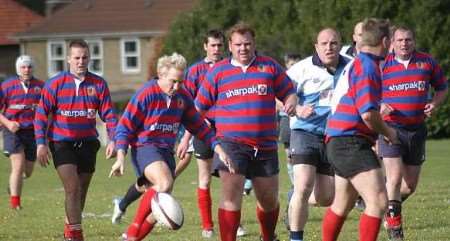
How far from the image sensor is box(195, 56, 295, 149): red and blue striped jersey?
9.67 m

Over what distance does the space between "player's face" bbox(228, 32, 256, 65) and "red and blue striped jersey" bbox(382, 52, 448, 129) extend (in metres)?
2.04

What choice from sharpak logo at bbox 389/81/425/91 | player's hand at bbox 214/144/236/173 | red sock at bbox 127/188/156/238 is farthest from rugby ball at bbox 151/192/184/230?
sharpak logo at bbox 389/81/425/91

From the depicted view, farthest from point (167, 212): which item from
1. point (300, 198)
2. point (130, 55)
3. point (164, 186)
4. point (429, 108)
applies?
point (130, 55)

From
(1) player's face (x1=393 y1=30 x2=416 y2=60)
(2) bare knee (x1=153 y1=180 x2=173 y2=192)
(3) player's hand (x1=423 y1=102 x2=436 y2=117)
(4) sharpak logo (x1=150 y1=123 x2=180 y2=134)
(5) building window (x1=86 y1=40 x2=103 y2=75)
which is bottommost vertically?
(5) building window (x1=86 y1=40 x2=103 y2=75)

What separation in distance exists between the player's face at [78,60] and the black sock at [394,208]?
10.5 ft

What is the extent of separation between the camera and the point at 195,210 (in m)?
14.7

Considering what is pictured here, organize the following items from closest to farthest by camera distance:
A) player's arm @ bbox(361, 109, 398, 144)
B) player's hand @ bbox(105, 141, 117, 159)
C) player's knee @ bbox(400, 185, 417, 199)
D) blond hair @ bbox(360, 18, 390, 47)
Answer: player's arm @ bbox(361, 109, 398, 144) → blond hair @ bbox(360, 18, 390, 47) → player's hand @ bbox(105, 141, 117, 159) → player's knee @ bbox(400, 185, 417, 199)

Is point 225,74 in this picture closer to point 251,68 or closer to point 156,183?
point 251,68

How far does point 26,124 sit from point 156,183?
6.66m

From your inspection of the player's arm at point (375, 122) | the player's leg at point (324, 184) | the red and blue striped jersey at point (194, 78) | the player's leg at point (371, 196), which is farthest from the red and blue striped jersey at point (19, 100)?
the player's arm at point (375, 122)

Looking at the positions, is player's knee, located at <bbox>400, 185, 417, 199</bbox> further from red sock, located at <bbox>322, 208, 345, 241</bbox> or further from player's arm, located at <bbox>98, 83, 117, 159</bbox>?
player's arm, located at <bbox>98, 83, 117, 159</bbox>

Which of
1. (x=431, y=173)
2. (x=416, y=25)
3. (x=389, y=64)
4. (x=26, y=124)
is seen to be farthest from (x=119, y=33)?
(x=389, y=64)

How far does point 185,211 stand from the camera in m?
14.5

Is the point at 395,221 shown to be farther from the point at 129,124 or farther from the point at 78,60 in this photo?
Answer: the point at 78,60
